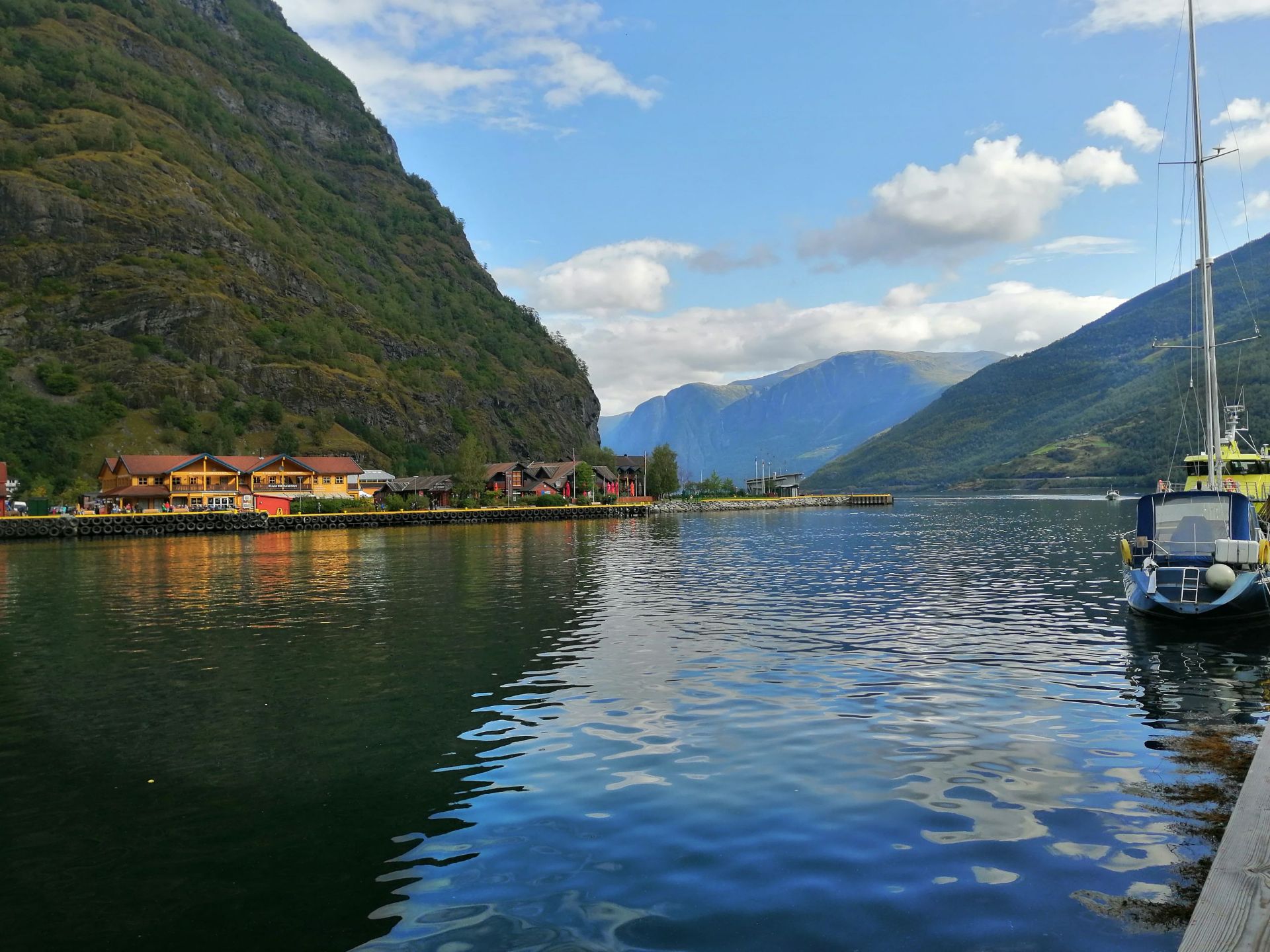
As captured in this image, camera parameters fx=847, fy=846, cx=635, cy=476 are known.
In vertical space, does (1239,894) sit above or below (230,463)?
below

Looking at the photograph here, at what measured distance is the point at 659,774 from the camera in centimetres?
1516

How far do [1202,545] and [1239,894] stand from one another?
100 ft

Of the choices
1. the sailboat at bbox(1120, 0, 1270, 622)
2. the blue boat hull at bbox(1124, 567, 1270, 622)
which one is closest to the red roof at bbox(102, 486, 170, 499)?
the sailboat at bbox(1120, 0, 1270, 622)

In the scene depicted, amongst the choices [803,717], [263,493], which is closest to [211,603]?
[803,717]

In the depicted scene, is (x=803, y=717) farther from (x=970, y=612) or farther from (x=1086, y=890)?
(x=970, y=612)

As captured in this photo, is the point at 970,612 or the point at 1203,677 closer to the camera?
the point at 1203,677

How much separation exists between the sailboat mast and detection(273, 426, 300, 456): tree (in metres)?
182

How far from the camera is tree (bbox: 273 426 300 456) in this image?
7534 inches

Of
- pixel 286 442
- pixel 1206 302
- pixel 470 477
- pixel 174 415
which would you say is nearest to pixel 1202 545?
pixel 1206 302

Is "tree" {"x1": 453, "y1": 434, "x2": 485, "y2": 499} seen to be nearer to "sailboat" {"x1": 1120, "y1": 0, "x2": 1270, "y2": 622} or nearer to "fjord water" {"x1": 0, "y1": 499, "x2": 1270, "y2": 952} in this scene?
"fjord water" {"x1": 0, "y1": 499, "x2": 1270, "y2": 952}

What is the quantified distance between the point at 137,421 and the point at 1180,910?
200631mm

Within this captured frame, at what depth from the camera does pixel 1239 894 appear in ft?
25.5

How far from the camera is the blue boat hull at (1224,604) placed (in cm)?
2908

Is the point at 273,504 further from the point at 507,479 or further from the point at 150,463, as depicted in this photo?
the point at 507,479
